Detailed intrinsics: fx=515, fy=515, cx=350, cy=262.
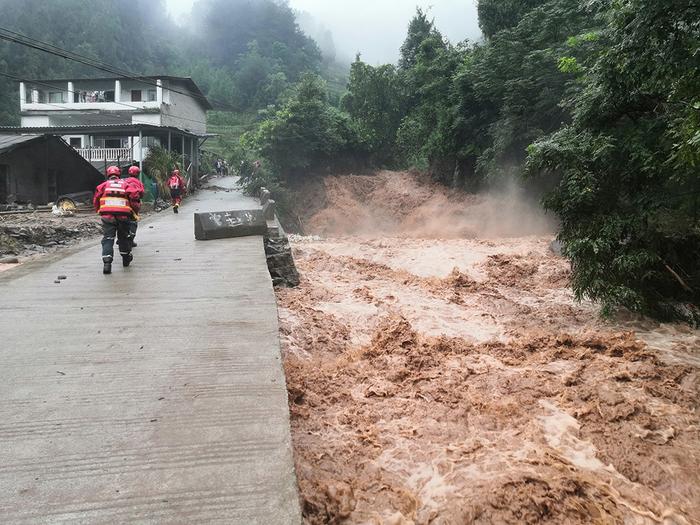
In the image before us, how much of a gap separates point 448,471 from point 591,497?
103 centimetres

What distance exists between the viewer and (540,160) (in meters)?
8.31

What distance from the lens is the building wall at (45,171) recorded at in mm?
20953

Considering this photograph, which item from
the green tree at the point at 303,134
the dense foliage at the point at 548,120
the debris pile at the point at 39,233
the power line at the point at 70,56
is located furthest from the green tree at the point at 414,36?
the debris pile at the point at 39,233

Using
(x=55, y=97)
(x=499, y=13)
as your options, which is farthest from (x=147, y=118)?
(x=499, y=13)

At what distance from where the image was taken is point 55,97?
3584 cm

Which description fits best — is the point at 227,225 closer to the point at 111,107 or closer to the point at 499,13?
the point at 499,13

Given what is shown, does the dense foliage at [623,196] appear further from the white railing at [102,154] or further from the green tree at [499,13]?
the white railing at [102,154]

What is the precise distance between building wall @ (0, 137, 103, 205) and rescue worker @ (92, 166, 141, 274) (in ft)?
51.5

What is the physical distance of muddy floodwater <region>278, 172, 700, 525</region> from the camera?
3.66 m

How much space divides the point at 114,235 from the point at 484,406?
223 inches

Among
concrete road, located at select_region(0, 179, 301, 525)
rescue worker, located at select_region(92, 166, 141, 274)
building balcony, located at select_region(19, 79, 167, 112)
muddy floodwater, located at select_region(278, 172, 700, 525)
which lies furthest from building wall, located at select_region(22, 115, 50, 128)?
concrete road, located at select_region(0, 179, 301, 525)

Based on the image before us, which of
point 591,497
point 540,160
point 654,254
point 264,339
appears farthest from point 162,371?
point 654,254

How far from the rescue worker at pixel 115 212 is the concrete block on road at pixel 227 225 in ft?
9.57

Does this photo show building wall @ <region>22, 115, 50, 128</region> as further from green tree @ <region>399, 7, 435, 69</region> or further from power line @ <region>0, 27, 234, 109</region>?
green tree @ <region>399, 7, 435, 69</region>
